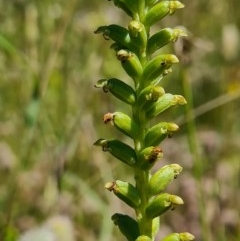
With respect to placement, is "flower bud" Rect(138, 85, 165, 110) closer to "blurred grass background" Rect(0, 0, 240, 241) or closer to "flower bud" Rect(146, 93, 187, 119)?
"flower bud" Rect(146, 93, 187, 119)

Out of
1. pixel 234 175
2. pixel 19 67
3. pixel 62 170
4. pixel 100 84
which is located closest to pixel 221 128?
pixel 234 175

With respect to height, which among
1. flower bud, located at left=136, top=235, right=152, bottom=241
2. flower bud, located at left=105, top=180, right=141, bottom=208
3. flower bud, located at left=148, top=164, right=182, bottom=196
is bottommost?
flower bud, located at left=136, top=235, right=152, bottom=241

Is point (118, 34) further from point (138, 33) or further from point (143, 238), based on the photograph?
point (143, 238)

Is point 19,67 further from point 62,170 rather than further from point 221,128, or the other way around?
point 62,170

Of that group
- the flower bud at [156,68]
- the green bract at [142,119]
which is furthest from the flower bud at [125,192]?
the flower bud at [156,68]

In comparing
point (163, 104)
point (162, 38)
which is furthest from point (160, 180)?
point (162, 38)

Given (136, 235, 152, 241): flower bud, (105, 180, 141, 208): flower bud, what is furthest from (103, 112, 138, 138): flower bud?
(136, 235, 152, 241): flower bud
